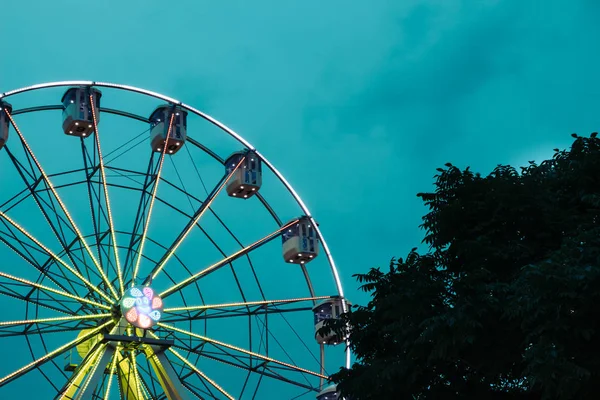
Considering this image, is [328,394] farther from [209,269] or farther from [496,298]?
[496,298]

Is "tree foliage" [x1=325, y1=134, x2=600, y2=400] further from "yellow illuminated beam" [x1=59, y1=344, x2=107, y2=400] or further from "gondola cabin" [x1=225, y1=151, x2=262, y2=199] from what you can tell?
"gondola cabin" [x1=225, y1=151, x2=262, y2=199]

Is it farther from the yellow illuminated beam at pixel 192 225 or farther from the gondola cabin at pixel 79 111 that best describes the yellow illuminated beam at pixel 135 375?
the gondola cabin at pixel 79 111

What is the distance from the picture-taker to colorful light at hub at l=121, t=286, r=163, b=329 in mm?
22578

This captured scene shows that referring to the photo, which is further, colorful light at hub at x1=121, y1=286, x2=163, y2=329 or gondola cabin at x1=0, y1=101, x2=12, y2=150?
gondola cabin at x1=0, y1=101, x2=12, y2=150

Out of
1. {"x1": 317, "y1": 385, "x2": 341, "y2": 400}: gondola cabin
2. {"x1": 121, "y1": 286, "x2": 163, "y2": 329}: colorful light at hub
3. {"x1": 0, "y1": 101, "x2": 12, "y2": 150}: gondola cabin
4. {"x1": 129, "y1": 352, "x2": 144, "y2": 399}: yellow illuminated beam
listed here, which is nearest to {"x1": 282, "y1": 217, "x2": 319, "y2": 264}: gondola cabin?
{"x1": 317, "y1": 385, "x2": 341, "y2": 400}: gondola cabin

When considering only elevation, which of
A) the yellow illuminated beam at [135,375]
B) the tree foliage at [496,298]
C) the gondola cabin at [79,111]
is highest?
the gondola cabin at [79,111]

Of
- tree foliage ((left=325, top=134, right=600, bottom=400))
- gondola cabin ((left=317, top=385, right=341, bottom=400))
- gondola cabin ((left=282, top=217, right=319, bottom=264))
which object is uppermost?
gondola cabin ((left=282, top=217, right=319, bottom=264))

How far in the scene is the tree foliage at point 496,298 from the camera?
1229cm

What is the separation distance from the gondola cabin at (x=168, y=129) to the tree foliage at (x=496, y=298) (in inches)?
439

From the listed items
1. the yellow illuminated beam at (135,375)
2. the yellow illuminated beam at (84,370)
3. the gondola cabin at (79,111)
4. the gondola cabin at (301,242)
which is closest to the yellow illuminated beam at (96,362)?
the yellow illuminated beam at (84,370)

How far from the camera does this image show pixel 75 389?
874 inches

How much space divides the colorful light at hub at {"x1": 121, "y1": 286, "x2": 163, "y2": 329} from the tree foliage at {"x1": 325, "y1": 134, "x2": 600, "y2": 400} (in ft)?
25.1

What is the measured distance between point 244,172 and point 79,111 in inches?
193

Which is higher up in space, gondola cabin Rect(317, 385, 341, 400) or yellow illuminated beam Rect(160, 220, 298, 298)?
yellow illuminated beam Rect(160, 220, 298, 298)
